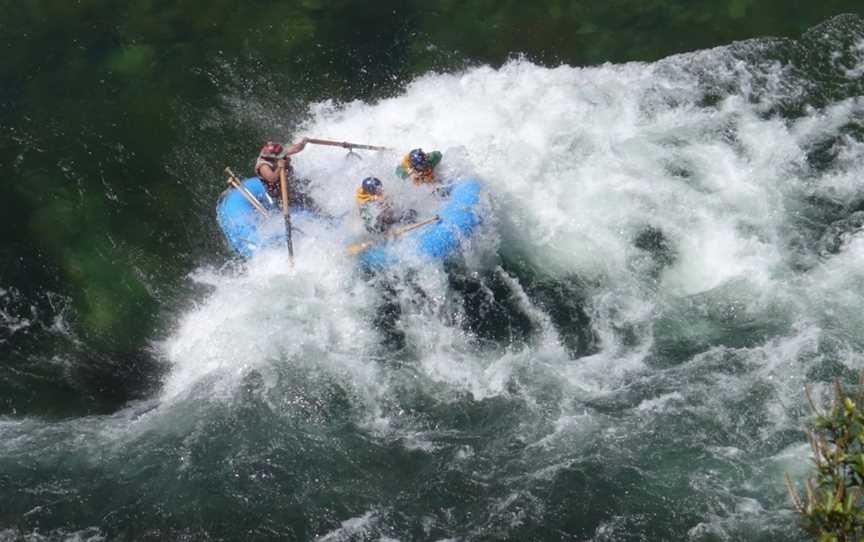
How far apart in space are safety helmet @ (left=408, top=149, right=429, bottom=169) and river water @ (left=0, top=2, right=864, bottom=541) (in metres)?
0.59

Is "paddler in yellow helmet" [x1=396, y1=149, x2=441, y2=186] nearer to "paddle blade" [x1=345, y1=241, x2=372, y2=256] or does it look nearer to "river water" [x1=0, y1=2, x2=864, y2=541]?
"river water" [x1=0, y1=2, x2=864, y2=541]

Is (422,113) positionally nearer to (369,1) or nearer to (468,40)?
(468,40)

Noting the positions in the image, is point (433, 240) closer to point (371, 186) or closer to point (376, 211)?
point (376, 211)

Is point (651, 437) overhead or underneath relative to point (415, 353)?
underneath

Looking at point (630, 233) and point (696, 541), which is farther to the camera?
point (630, 233)

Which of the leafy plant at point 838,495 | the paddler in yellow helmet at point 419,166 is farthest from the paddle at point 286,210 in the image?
the leafy plant at point 838,495

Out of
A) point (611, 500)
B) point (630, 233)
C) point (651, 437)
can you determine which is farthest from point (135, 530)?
point (630, 233)

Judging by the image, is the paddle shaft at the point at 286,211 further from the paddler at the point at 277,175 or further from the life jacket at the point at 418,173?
the life jacket at the point at 418,173

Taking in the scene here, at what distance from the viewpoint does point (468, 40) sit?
46.9 feet

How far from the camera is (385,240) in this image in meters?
11.0

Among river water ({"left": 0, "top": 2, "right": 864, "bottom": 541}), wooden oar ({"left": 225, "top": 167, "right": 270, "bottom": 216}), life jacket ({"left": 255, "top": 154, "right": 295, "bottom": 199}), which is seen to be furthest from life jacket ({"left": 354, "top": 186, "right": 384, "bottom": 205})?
wooden oar ({"left": 225, "top": 167, "right": 270, "bottom": 216})

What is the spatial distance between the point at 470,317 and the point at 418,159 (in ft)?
7.45

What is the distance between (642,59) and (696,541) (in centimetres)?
808

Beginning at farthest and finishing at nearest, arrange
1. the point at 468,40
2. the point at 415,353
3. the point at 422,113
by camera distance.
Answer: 1. the point at 468,40
2. the point at 422,113
3. the point at 415,353
